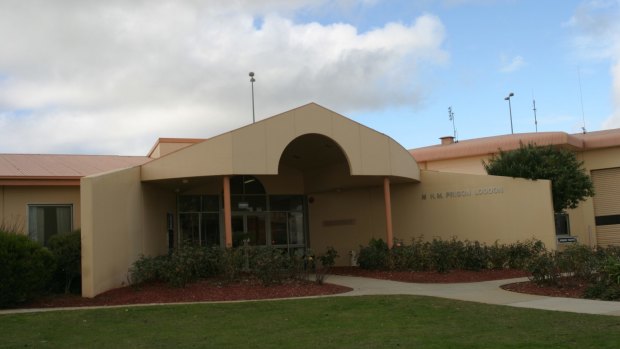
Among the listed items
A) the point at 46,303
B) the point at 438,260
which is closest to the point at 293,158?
the point at 438,260

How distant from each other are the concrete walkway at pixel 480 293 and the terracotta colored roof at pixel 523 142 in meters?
10.6

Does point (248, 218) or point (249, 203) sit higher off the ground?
point (249, 203)

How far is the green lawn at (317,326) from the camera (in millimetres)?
8883

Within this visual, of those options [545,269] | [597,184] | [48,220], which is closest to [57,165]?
[48,220]

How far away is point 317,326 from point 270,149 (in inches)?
345

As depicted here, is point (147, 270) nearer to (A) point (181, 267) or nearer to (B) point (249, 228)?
(A) point (181, 267)

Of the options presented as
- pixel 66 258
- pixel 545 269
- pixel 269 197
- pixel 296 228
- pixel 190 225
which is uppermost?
pixel 269 197

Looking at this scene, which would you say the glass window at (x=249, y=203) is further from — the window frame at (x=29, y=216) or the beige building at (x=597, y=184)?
the beige building at (x=597, y=184)

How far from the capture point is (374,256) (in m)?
20.7

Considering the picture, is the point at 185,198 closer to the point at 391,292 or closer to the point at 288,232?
the point at 288,232

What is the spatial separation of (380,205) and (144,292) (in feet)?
37.7

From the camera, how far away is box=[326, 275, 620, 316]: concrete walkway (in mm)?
11828

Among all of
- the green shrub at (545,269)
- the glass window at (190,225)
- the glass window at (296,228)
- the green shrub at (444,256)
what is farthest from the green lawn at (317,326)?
the glass window at (296,228)

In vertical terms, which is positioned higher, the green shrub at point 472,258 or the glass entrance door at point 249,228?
the glass entrance door at point 249,228
